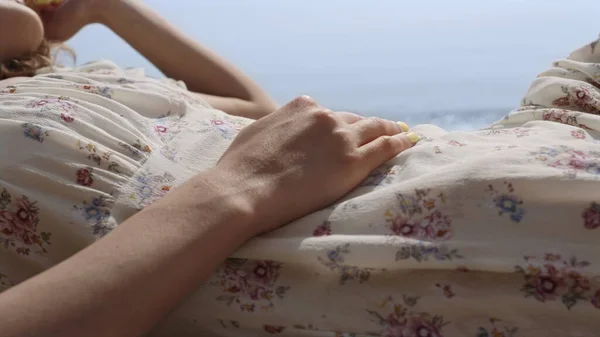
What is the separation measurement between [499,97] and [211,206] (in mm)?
1803

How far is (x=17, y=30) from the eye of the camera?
2.87 ft

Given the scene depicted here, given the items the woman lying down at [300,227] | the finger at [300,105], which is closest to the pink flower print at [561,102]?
the woman lying down at [300,227]

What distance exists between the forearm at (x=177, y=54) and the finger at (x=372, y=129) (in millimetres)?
539

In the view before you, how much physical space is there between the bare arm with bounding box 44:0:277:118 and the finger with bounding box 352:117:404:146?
Result: 0.51 m

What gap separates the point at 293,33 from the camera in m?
2.45

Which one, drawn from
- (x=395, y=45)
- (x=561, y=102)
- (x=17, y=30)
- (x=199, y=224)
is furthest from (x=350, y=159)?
(x=395, y=45)

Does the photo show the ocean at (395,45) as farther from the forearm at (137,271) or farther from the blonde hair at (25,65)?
the forearm at (137,271)

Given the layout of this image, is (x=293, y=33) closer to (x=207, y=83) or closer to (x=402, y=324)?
(x=207, y=83)

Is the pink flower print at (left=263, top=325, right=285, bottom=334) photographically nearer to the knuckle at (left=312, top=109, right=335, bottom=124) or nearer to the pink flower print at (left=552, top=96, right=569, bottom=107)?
the knuckle at (left=312, top=109, right=335, bottom=124)

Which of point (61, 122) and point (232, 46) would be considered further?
point (232, 46)

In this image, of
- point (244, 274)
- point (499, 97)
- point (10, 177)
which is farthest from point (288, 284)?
point (499, 97)

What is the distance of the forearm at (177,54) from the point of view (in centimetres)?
116

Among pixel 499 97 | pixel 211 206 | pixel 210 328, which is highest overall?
pixel 211 206

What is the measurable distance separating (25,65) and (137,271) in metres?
0.56
